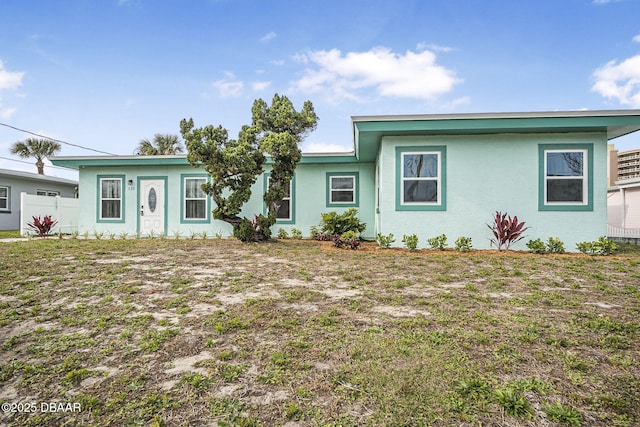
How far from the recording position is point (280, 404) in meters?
2.09

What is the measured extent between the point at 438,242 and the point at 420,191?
4.46 ft

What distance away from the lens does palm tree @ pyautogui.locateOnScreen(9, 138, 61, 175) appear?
74.3 ft

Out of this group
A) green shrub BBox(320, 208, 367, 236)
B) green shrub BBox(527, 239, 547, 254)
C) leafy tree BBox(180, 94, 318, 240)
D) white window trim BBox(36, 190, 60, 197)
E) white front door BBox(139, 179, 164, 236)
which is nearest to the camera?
green shrub BBox(527, 239, 547, 254)

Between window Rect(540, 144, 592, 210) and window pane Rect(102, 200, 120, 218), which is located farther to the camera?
window pane Rect(102, 200, 120, 218)

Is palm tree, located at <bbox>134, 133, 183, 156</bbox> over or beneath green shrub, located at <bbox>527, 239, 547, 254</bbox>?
over

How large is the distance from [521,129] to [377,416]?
805 cm

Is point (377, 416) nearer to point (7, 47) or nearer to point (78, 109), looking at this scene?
point (7, 47)

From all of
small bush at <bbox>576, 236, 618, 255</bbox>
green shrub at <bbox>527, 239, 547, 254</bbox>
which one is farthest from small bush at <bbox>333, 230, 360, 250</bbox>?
small bush at <bbox>576, 236, 618, 255</bbox>

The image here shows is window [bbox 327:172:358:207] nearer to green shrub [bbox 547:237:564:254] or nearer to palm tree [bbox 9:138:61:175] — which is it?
green shrub [bbox 547:237:564:254]

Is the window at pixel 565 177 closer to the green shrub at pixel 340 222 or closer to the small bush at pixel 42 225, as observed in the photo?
the green shrub at pixel 340 222

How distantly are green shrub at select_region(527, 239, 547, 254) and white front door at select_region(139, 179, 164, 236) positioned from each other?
11.5 meters

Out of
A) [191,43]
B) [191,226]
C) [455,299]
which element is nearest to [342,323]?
[455,299]

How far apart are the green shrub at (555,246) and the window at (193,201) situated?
10471 millimetres

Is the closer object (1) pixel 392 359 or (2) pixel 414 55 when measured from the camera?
(1) pixel 392 359
